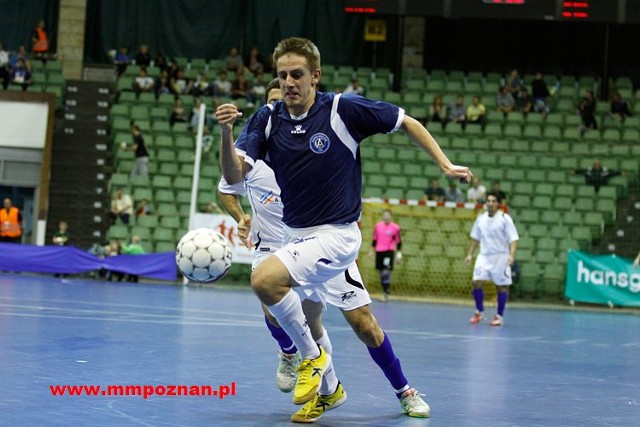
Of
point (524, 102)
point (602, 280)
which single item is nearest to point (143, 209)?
point (524, 102)

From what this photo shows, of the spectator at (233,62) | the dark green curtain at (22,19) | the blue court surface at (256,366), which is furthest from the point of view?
the dark green curtain at (22,19)

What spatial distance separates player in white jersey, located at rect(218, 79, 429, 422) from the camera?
6.95 meters

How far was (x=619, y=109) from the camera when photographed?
1123 inches

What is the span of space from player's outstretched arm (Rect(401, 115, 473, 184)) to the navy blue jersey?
0.26 feet

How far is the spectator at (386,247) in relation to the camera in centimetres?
2312

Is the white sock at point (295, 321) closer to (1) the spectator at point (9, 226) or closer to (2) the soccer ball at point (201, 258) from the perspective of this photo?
(2) the soccer ball at point (201, 258)

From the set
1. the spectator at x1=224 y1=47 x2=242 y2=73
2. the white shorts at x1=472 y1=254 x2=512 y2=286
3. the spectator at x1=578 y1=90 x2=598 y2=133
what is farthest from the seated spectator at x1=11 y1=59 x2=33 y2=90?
the white shorts at x1=472 y1=254 x2=512 y2=286

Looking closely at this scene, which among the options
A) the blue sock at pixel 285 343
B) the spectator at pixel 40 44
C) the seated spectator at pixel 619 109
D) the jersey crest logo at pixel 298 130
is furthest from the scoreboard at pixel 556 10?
the jersey crest logo at pixel 298 130

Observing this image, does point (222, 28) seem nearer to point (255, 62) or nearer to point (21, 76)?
point (255, 62)

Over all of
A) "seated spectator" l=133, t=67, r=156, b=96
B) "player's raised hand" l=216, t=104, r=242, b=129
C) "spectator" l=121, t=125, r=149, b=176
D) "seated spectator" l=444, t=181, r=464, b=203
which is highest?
"seated spectator" l=133, t=67, r=156, b=96

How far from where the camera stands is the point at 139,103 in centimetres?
2919

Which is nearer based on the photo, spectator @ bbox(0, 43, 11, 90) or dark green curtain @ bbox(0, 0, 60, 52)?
spectator @ bbox(0, 43, 11, 90)

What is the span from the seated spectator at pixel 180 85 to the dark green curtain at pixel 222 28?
3495 mm

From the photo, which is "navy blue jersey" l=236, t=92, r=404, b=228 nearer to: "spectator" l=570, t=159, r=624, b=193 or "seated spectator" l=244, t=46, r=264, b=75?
"spectator" l=570, t=159, r=624, b=193
